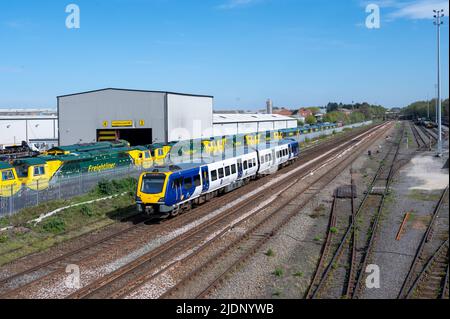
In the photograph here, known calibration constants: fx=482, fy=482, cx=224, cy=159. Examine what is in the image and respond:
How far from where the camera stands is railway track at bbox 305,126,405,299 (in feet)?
41.8

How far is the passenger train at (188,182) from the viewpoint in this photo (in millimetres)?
20031

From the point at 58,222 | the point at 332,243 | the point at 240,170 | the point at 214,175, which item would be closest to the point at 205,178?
the point at 214,175

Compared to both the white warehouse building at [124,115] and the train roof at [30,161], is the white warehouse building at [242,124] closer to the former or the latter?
the white warehouse building at [124,115]

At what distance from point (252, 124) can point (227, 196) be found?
51566mm

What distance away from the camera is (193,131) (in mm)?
48312

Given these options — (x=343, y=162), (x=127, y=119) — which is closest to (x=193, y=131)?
(x=127, y=119)

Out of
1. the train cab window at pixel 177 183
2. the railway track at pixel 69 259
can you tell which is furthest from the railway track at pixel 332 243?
the train cab window at pixel 177 183

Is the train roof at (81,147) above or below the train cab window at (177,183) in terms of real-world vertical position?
above

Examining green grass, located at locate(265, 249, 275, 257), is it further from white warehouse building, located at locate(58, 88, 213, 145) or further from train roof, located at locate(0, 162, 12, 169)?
white warehouse building, located at locate(58, 88, 213, 145)

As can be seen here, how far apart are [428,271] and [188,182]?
35.9 ft

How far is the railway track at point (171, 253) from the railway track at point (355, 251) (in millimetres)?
3607

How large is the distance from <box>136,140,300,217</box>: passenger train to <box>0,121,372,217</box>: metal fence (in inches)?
36.0

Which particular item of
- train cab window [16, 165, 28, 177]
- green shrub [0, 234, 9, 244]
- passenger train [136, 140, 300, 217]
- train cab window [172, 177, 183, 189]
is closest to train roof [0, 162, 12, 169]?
train cab window [16, 165, 28, 177]

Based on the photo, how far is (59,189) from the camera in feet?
79.6
